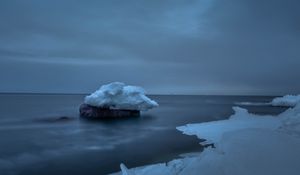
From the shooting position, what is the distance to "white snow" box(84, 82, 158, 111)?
3528 cm

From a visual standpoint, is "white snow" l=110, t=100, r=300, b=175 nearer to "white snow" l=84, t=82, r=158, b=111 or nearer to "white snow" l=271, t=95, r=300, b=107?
"white snow" l=84, t=82, r=158, b=111

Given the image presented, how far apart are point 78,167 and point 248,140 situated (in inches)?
342

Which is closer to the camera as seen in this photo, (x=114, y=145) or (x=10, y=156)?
(x=10, y=156)

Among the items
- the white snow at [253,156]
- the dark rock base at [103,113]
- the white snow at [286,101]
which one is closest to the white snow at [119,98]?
the dark rock base at [103,113]

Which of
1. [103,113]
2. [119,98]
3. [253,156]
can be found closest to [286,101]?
[119,98]

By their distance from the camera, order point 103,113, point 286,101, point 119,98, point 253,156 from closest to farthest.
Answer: point 253,156
point 119,98
point 103,113
point 286,101

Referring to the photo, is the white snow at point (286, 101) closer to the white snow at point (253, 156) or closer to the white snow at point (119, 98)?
the white snow at point (119, 98)

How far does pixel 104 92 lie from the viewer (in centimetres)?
3528

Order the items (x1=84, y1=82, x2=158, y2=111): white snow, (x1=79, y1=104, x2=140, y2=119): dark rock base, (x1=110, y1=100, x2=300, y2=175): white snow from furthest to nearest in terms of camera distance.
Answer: (x1=79, y1=104, x2=140, y2=119): dark rock base, (x1=84, y1=82, x2=158, y2=111): white snow, (x1=110, y1=100, x2=300, y2=175): white snow

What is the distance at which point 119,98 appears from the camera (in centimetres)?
3650

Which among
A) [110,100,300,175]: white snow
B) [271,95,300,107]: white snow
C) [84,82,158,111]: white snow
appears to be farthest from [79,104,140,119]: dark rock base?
[271,95,300,107]: white snow

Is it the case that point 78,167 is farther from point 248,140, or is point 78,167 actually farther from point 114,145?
→ point 248,140

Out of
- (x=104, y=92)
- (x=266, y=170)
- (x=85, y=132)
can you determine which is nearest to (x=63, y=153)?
(x=85, y=132)

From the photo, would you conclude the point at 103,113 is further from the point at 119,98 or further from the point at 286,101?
the point at 286,101
